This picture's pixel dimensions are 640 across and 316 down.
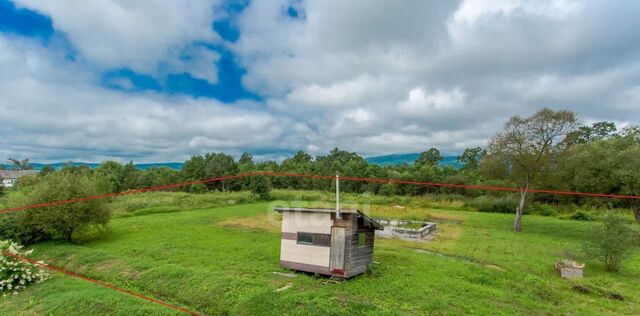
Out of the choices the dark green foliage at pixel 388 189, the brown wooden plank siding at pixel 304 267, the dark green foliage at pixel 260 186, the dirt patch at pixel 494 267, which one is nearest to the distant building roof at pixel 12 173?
the dark green foliage at pixel 260 186

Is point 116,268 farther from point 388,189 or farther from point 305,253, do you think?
point 388,189

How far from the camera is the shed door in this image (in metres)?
12.7

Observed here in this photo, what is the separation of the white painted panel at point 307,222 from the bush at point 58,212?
13952 millimetres

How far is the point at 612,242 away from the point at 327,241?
12315 millimetres

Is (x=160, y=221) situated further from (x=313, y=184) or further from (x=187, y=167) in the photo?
(x=187, y=167)

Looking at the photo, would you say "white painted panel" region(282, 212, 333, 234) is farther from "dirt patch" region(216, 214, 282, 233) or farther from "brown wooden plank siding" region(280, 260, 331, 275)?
"dirt patch" region(216, 214, 282, 233)

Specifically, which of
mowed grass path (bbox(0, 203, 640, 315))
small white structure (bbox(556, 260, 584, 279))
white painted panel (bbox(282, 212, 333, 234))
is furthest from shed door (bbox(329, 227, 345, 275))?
small white structure (bbox(556, 260, 584, 279))

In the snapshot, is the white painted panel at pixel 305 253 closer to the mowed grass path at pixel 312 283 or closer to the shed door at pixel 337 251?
the shed door at pixel 337 251

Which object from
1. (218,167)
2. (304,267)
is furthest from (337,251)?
(218,167)

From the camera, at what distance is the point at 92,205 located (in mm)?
20453

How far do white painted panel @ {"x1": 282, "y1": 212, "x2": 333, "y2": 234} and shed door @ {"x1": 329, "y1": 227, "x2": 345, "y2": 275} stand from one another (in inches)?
13.6

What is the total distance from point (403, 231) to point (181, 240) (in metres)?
14.1

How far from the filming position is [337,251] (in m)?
12.8

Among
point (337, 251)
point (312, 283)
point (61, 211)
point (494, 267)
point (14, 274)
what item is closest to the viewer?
point (312, 283)
